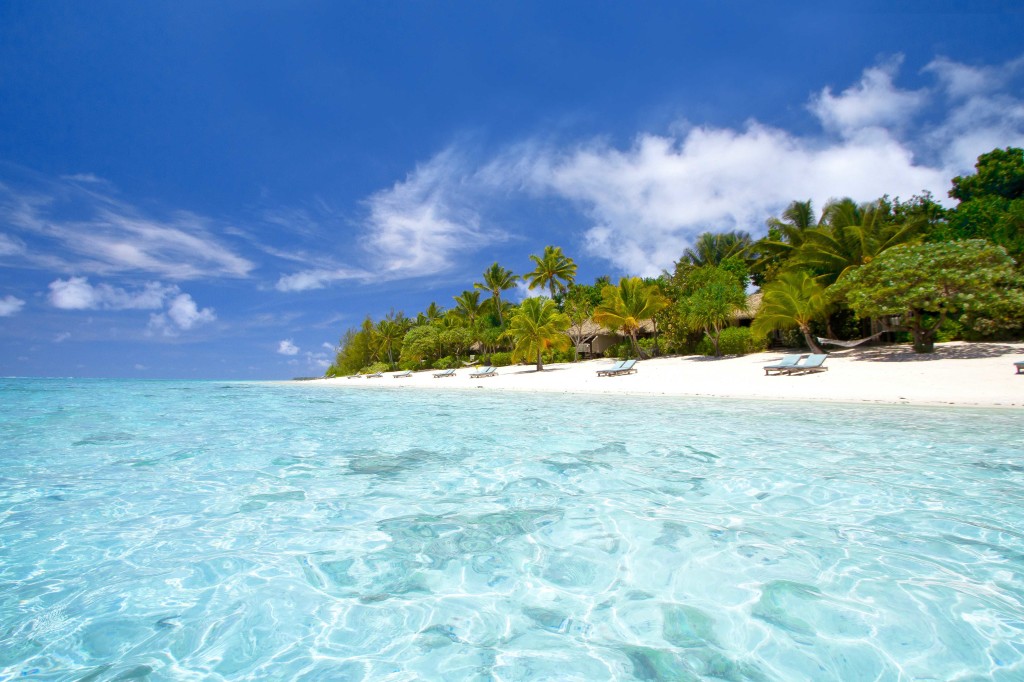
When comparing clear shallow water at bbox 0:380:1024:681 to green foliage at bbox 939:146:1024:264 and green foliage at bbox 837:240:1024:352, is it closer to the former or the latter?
green foliage at bbox 837:240:1024:352

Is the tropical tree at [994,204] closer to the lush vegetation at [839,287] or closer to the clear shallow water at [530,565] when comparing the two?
the lush vegetation at [839,287]

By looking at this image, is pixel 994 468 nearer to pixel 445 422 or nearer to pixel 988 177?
pixel 445 422

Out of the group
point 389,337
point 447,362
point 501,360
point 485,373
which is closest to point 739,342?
point 485,373

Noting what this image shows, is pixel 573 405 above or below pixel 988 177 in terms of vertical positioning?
below

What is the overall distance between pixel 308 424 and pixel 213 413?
5535mm

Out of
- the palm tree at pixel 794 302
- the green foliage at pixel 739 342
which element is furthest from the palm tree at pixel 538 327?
the palm tree at pixel 794 302

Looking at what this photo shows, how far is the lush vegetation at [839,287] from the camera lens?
692 inches

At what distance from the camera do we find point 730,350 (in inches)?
1016

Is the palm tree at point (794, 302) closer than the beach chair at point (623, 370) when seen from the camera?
Yes

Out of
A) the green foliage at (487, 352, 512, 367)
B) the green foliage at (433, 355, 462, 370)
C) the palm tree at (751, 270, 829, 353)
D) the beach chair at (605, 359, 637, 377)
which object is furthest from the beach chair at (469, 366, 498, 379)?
the palm tree at (751, 270, 829, 353)

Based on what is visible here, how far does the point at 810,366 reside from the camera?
690 inches

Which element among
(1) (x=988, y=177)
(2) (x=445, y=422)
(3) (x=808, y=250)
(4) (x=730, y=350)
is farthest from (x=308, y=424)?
(1) (x=988, y=177)

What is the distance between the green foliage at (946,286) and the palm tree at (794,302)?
2.31 m

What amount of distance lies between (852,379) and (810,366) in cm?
Result: 224
